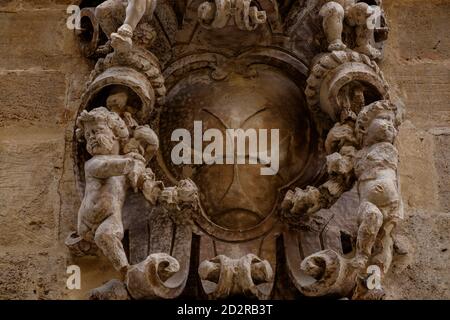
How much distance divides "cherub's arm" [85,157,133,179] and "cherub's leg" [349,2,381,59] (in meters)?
0.86

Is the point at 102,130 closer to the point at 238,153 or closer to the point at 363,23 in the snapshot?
the point at 238,153

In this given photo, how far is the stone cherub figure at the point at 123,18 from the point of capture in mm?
3123

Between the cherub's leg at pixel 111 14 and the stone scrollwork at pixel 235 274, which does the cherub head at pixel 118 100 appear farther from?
the stone scrollwork at pixel 235 274

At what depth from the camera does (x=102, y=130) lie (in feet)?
9.80

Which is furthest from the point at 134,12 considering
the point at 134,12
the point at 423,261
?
the point at 423,261

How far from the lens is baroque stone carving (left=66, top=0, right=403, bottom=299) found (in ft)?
9.32

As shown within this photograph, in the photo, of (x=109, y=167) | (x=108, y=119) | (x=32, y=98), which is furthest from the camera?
(x=32, y=98)

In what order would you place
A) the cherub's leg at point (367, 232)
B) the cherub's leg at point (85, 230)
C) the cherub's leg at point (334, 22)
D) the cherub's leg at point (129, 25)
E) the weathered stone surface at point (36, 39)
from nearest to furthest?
the cherub's leg at point (367, 232) < the cherub's leg at point (85, 230) < the cherub's leg at point (129, 25) < the cherub's leg at point (334, 22) < the weathered stone surface at point (36, 39)

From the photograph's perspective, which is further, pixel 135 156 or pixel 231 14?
pixel 231 14

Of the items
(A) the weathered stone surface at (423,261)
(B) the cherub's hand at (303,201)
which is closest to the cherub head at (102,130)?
Result: (B) the cherub's hand at (303,201)

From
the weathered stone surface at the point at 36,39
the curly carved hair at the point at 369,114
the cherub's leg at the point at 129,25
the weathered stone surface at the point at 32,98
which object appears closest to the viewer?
the curly carved hair at the point at 369,114

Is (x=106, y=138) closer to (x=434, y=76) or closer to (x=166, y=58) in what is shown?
(x=166, y=58)

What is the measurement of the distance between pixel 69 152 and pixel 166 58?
44 centimetres

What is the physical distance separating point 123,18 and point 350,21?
0.70 meters
